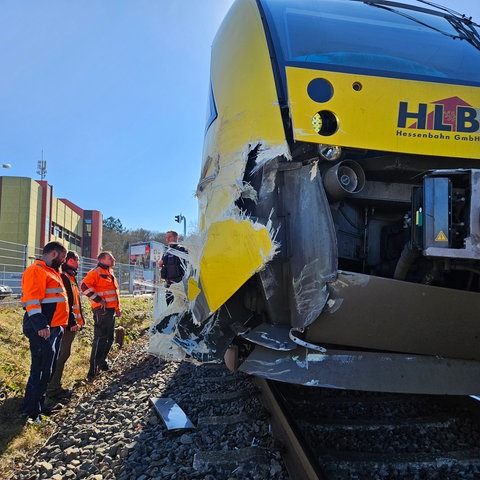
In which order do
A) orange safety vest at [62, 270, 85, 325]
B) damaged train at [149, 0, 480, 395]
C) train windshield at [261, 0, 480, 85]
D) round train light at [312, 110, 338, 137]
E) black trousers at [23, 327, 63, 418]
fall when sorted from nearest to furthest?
damaged train at [149, 0, 480, 395]
round train light at [312, 110, 338, 137]
train windshield at [261, 0, 480, 85]
black trousers at [23, 327, 63, 418]
orange safety vest at [62, 270, 85, 325]

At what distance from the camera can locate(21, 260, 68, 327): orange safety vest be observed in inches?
172

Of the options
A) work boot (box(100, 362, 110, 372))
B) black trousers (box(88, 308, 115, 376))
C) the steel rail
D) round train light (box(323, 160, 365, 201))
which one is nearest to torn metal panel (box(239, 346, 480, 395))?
the steel rail

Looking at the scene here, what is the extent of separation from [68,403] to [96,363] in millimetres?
1281

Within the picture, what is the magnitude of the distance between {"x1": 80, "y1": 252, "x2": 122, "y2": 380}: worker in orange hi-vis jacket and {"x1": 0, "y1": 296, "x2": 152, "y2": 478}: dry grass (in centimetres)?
32

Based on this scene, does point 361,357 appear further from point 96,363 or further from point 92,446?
point 96,363

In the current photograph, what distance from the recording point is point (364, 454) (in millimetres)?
2764

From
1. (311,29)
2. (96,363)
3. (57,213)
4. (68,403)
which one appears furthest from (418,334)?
(57,213)

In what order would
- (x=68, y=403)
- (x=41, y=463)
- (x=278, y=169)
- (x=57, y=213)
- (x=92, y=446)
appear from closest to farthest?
1. (x=278, y=169)
2. (x=41, y=463)
3. (x=92, y=446)
4. (x=68, y=403)
5. (x=57, y=213)

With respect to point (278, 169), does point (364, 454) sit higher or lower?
lower

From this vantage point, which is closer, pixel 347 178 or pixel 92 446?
pixel 347 178

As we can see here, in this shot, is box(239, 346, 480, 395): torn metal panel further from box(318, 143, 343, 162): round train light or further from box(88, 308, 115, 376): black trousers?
box(88, 308, 115, 376): black trousers

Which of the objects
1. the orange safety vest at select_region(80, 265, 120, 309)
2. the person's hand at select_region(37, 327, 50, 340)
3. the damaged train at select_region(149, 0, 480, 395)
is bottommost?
the person's hand at select_region(37, 327, 50, 340)

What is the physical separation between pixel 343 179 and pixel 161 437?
2321 mm

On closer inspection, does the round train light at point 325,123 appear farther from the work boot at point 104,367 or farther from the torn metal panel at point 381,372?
the work boot at point 104,367
